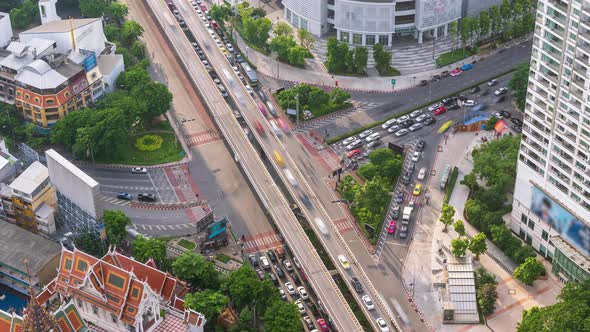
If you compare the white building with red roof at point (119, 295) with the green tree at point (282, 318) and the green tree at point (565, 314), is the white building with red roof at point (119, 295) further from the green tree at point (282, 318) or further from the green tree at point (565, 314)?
the green tree at point (565, 314)

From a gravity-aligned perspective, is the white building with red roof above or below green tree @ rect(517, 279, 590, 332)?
above

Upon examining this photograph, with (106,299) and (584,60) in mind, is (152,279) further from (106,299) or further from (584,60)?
(584,60)

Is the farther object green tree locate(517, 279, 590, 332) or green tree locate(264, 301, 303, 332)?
green tree locate(264, 301, 303, 332)

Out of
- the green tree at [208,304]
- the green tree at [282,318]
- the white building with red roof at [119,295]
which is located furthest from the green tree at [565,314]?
the white building with red roof at [119,295]

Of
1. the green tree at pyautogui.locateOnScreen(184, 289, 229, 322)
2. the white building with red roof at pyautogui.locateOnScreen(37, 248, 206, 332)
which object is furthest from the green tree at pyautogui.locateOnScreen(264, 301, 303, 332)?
the white building with red roof at pyautogui.locateOnScreen(37, 248, 206, 332)

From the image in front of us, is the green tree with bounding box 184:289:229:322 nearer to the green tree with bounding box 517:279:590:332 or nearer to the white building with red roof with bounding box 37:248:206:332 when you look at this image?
the white building with red roof with bounding box 37:248:206:332

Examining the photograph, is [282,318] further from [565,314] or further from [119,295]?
[565,314]

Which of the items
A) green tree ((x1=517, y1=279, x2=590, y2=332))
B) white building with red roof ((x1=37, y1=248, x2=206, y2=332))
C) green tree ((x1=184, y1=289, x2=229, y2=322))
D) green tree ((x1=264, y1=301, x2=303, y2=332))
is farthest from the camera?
green tree ((x1=184, y1=289, x2=229, y2=322))

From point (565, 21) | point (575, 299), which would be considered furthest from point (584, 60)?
point (575, 299)
